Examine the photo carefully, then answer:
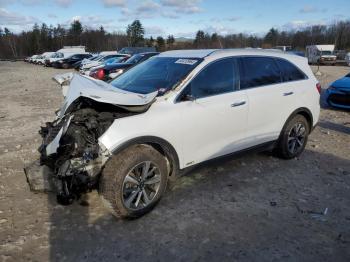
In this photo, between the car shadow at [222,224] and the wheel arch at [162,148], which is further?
the wheel arch at [162,148]

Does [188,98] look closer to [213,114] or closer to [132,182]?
[213,114]

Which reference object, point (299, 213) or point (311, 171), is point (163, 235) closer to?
Result: point (299, 213)

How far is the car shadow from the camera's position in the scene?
327 centimetres

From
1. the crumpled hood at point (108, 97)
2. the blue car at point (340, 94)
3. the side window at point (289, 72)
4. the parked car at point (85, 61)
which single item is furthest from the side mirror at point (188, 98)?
the parked car at point (85, 61)

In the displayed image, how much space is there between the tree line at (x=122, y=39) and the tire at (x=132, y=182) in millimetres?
76919

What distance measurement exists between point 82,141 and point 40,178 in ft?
3.40

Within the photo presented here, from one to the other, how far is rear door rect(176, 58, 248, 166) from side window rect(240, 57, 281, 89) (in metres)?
0.16

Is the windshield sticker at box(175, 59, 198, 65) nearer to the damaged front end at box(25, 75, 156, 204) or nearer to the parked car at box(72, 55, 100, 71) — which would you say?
the damaged front end at box(25, 75, 156, 204)

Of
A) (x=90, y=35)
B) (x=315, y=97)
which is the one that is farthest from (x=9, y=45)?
(x=315, y=97)

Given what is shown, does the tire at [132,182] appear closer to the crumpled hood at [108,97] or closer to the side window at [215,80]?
the crumpled hood at [108,97]

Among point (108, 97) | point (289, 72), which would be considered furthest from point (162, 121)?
point (289, 72)

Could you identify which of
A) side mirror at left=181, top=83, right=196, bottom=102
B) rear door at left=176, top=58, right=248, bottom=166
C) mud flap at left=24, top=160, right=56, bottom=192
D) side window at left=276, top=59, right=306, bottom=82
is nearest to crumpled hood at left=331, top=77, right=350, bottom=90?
side window at left=276, top=59, right=306, bottom=82

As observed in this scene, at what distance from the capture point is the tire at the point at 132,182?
3512 mm

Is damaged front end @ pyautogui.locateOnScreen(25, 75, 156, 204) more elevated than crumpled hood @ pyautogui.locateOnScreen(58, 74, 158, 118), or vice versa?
crumpled hood @ pyautogui.locateOnScreen(58, 74, 158, 118)
